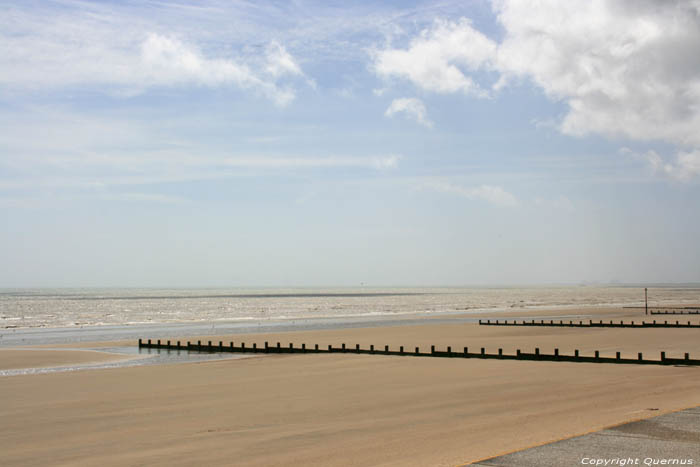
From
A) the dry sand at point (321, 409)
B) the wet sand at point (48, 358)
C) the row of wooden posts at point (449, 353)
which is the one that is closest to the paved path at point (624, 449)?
the dry sand at point (321, 409)

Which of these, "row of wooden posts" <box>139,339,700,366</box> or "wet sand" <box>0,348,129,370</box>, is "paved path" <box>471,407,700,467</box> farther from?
"wet sand" <box>0,348,129,370</box>

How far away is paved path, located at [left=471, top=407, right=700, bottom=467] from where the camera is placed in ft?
31.1

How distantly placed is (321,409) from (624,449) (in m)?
8.51

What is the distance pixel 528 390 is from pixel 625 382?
3.28m

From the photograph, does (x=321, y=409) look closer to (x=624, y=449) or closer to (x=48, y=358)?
(x=624, y=449)

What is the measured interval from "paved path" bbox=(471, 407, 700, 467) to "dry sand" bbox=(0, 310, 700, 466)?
981mm

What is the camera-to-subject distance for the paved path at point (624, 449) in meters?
9.49

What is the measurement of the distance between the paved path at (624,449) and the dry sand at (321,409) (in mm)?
981

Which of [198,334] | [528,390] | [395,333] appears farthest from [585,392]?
[198,334]

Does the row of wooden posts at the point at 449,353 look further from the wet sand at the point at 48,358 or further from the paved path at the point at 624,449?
the paved path at the point at 624,449

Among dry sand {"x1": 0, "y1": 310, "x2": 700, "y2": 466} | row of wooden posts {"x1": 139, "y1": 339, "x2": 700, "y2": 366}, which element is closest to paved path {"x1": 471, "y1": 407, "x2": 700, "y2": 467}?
dry sand {"x1": 0, "y1": 310, "x2": 700, "y2": 466}

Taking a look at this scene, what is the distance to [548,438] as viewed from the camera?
12.1 metres

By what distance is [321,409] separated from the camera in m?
17.2

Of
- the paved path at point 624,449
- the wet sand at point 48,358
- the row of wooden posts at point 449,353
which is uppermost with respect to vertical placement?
the paved path at point 624,449
